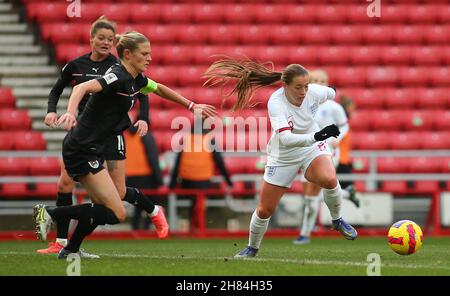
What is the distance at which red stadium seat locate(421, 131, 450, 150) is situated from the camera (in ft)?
53.0

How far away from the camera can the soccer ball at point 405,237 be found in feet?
26.6

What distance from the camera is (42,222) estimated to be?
26.0ft

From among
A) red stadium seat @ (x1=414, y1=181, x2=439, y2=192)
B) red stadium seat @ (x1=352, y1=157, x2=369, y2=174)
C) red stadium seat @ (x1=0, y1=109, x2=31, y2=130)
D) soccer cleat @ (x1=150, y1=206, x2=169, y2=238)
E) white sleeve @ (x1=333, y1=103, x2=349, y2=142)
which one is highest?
white sleeve @ (x1=333, y1=103, x2=349, y2=142)

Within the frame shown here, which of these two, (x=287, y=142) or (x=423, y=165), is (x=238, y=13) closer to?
(x=423, y=165)

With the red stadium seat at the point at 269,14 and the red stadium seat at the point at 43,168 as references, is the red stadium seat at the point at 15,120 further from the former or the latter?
the red stadium seat at the point at 269,14

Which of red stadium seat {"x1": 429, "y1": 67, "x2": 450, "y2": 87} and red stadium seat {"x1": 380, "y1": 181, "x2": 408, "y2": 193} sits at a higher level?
red stadium seat {"x1": 429, "y1": 67, "x2": 450, "y2": 87}

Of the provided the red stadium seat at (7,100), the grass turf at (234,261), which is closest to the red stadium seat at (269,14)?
the red stadium seat at (7,100)

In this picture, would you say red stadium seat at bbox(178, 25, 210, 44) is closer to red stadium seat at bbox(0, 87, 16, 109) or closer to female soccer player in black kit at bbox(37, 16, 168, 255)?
red stadium seat at bbox(0, 87, 16, 109)

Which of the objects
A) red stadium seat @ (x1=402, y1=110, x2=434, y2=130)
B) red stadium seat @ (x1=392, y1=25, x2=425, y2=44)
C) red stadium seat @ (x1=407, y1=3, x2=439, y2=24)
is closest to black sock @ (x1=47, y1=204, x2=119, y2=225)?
red stadium seat @ (x1=402, y1=110, x2=434, y2=130)

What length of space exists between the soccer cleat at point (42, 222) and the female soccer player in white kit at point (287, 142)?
1606mm

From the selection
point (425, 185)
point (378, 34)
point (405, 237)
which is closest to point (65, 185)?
point (405, 237)

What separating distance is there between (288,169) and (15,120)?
8007mm

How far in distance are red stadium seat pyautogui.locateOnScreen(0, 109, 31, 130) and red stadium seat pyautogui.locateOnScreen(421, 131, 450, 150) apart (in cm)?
620
